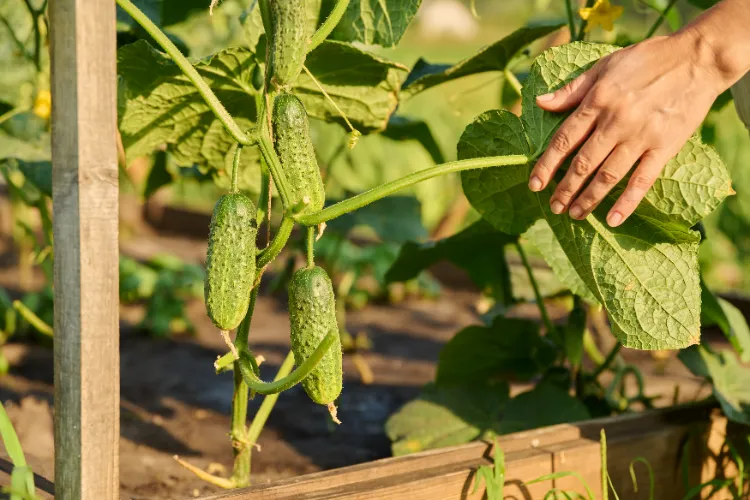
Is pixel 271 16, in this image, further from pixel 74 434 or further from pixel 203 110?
pixel 74 434

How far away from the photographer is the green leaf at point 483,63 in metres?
1.82

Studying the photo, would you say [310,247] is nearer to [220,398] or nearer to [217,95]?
[217,95]

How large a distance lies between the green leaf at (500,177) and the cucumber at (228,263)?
496mm

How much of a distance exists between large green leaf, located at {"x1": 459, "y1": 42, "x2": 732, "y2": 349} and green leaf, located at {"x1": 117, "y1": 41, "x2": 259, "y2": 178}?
0.47 metres

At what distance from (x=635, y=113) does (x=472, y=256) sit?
3.59ft

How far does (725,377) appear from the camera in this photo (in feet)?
6.98

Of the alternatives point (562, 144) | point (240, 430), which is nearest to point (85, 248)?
point (240, 430)

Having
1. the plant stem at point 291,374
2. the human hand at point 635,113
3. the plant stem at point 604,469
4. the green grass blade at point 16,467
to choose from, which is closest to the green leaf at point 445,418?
the plant stem at point 604,469

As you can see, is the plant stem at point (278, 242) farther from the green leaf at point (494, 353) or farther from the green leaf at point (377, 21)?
the green leaf at point (494, 353)

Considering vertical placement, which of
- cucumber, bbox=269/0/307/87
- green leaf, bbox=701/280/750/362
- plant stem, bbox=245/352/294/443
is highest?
cucumber, bbox=269/0/307/87

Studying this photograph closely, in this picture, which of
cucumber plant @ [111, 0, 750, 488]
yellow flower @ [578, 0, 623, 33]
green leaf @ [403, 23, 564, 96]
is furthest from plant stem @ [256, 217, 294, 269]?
yellow flower @ [578, 0, 623, 33]

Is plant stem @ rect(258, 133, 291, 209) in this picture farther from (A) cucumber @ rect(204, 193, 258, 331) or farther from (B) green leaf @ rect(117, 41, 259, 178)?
(B) green leaf @ rect(117, 41, 259, 178)

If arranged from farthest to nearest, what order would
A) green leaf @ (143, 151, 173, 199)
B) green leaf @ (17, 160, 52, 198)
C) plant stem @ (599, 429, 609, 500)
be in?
green leaf @ (143, 151, 173, 199), green leaf @ (17, 160, 52, 198), plant stem @ (599, 429, 609, 500)

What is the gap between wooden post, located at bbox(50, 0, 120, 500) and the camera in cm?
112
